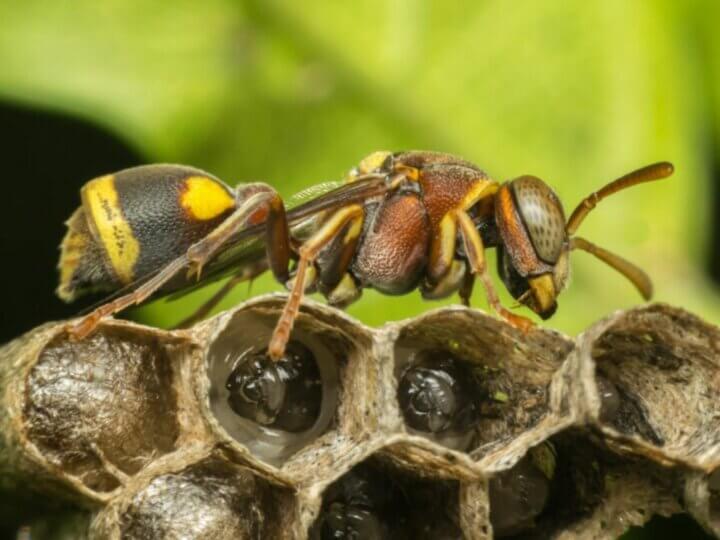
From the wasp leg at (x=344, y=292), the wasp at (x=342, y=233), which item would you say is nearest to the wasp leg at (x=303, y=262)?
the wasp at (x=342, y=233)

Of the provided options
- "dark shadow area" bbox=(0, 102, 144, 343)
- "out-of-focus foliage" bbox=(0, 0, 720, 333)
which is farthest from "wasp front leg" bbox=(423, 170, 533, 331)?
"dark shadow area" bbox=(0, 102, 144, 343)

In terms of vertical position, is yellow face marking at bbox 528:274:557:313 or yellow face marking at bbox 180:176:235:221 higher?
yellow face marking at bbox 528:274:557:313

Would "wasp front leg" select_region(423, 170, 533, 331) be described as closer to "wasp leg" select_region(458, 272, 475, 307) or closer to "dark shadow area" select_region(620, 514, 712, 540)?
"wasp leg" select_region(458, 272, 475, 307)

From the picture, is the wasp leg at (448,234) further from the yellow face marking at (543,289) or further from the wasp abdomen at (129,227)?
the wasp abdomen at (129,227)

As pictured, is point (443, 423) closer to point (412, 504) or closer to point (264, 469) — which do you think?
point (412, 504)

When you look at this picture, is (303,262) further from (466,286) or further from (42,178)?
(42,178)

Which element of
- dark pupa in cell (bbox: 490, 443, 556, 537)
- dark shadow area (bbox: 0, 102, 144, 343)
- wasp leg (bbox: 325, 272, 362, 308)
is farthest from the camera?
dark shadow area (bbox: 0, 102, 144, 343)

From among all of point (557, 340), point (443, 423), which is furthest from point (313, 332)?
point (557, 340)

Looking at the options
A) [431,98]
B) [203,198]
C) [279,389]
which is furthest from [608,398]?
[431,98]
